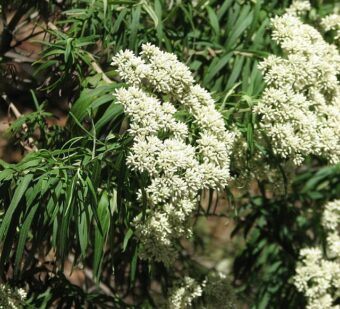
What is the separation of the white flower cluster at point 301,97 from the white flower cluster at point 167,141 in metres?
0.22

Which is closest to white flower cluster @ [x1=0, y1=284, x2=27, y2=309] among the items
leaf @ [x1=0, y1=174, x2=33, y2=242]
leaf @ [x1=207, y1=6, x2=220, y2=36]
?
leaf @ [x1=0, y1=174, x2=33, y2=242]

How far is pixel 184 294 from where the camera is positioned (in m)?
3.55

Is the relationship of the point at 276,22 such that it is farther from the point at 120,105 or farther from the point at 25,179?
the point at 25,179

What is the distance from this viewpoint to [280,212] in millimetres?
4430

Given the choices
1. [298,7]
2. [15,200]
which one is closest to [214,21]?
[298,7]

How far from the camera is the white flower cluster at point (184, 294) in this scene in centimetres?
351

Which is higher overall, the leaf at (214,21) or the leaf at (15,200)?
the leaf at (214,21)

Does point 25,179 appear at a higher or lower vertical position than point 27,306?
higher

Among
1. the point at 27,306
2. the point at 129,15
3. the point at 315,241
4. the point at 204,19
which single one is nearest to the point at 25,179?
the point at 27,306

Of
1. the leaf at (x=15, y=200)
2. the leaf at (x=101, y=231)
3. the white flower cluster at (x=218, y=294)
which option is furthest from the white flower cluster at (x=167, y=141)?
the white flower cluster at (x=218, y=294)

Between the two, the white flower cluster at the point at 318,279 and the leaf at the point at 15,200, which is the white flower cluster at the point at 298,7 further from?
the leaf at the point at 15,200

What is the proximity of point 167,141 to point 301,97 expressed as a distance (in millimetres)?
665

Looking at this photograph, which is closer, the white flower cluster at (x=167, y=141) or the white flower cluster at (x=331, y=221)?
the white flower cluster at (x=167, y=141)

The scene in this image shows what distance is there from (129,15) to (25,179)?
114 cm
